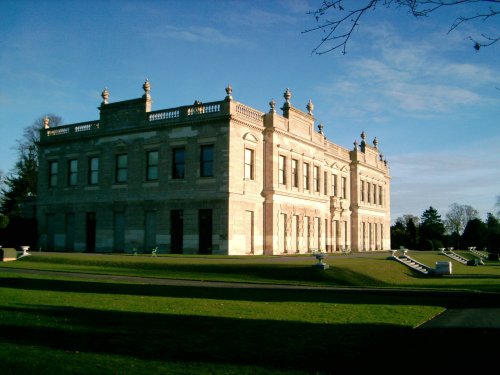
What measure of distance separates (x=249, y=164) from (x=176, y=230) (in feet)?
24.4

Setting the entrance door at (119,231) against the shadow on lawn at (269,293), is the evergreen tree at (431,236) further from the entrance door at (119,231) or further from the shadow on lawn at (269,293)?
the shadow on lawn at (269,293)

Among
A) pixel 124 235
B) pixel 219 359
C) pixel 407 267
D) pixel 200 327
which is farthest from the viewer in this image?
pixel 124 235

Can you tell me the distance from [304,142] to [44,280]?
100 feet

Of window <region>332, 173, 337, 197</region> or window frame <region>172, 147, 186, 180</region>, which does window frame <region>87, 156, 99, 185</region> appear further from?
window <region>332, 173, 337, 197</region>

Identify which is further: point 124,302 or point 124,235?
point 124,235

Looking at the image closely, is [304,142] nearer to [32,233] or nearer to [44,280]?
[32,233]

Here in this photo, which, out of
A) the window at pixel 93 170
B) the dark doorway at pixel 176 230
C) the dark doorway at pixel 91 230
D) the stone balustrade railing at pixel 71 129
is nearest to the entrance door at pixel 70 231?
the dark doorway at pixel 91 230

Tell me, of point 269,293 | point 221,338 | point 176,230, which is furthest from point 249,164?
point 221,338

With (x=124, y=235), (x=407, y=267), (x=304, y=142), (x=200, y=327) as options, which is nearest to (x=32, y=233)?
(x=124, y=235)

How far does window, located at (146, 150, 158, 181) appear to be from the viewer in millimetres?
39688

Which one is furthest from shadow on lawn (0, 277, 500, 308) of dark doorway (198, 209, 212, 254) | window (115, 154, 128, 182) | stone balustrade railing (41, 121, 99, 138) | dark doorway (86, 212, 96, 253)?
stone balustrade railing (41, 121, 99, 138)

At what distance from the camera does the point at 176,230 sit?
1492 inches

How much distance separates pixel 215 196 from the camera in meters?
36.3

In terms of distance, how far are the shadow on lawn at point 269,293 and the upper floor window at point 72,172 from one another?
2670 cm
